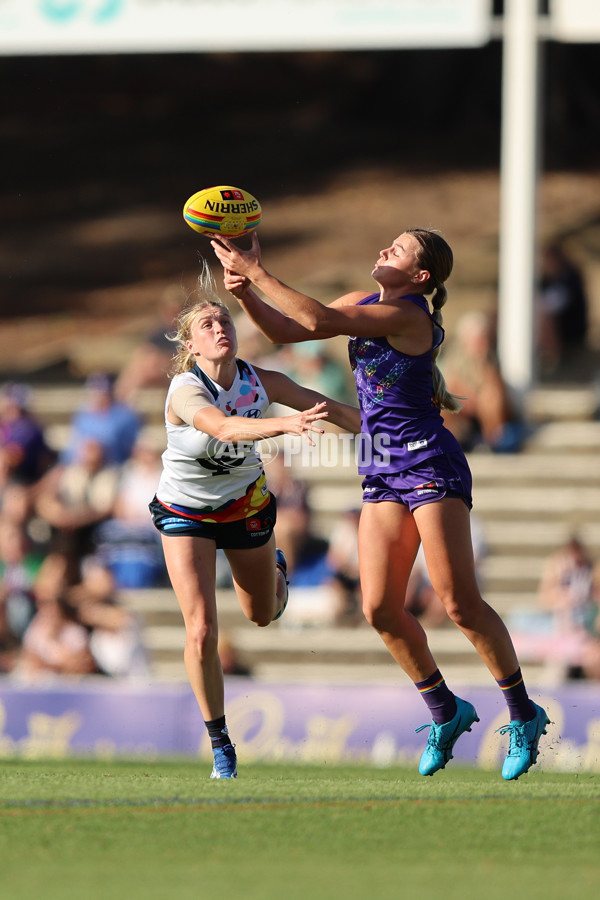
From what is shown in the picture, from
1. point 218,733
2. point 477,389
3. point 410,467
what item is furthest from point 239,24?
point 218,733

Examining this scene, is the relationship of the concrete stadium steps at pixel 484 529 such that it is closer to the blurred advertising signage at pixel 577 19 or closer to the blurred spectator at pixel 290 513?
the blurred spectator at pixel 290 513

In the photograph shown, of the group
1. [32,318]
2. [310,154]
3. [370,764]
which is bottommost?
[370,764]

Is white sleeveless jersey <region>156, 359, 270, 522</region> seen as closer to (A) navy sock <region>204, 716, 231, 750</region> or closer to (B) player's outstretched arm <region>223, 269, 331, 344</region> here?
(B) player's outstretched arm <region>223, 269, 331, 344</region>

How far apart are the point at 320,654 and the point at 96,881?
23.6 feet

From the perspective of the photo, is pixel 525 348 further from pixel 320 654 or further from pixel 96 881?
pixel 96 881

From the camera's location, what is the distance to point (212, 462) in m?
6.16

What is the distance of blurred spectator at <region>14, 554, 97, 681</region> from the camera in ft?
35.4

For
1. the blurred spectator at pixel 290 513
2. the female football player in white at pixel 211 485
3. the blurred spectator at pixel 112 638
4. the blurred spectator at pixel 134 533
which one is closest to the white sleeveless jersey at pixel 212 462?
the female football player in white at pixel 211 485

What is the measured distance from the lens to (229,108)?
901 inches

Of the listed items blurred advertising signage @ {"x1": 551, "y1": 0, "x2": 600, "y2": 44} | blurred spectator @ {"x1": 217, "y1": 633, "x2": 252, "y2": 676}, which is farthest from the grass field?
blurred advertising signage @ {"x1": 551, "y1": 0, "x2": 600, "y2": 44}

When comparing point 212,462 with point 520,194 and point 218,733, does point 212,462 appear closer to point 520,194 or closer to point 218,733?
point 218,733

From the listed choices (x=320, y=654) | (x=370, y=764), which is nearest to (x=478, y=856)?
(x=370, y=764)

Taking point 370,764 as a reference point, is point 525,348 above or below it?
above

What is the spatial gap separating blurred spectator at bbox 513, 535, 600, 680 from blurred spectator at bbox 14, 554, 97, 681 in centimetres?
319
